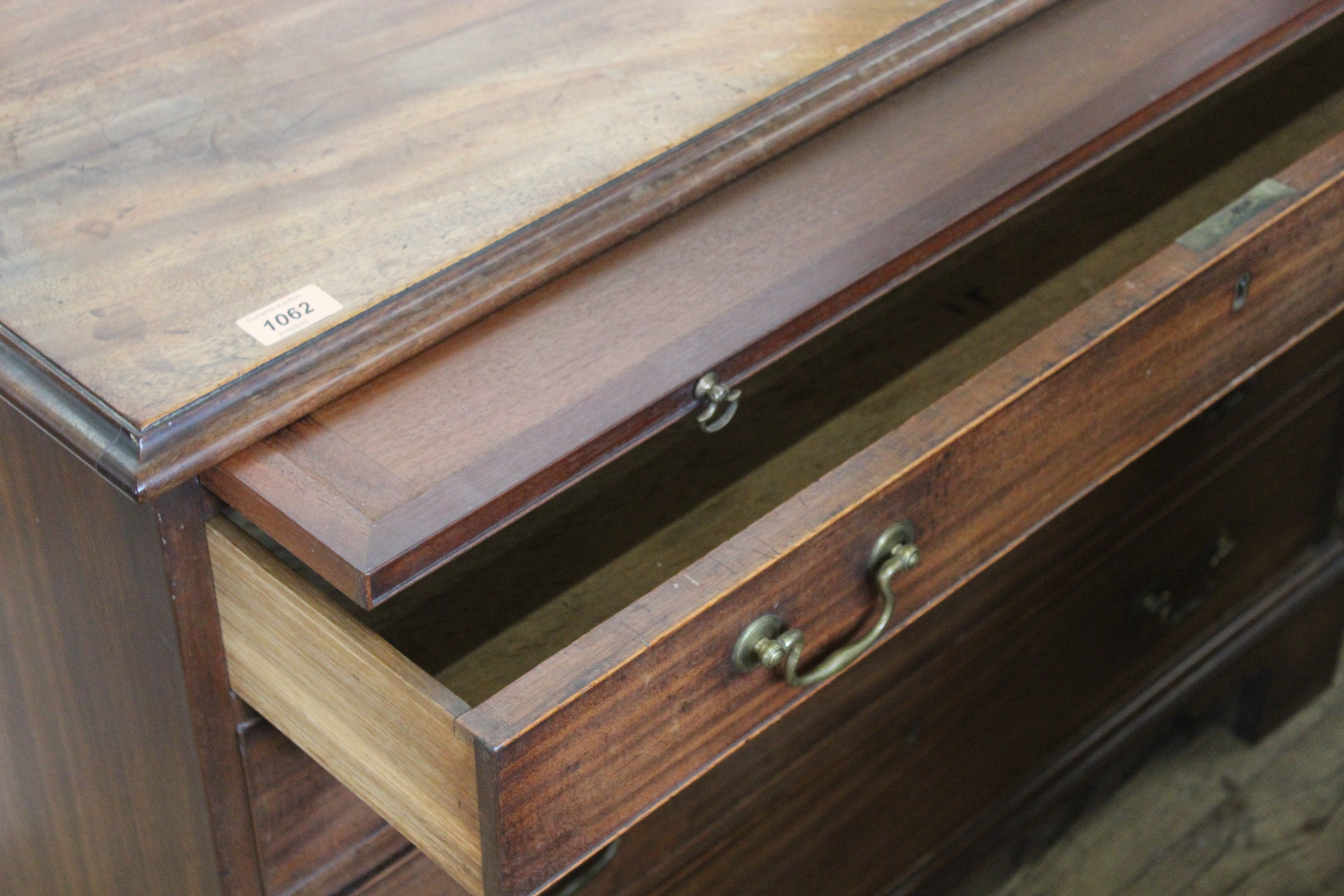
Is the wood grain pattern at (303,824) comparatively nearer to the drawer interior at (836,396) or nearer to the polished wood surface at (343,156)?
the drawer interior at (836,396)

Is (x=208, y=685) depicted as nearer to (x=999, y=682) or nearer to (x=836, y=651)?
(x=836, y=651)

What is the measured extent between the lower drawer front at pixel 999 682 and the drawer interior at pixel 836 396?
193 mm

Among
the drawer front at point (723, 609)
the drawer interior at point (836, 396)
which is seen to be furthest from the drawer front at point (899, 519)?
the drawer interior at point (836, 396)

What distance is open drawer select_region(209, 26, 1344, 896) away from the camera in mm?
580

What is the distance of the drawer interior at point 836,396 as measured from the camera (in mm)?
743

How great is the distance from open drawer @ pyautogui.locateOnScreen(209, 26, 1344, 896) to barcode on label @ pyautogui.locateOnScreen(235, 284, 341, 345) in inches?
2.9

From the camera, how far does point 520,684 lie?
56 cm

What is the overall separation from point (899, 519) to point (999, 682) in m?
0.51

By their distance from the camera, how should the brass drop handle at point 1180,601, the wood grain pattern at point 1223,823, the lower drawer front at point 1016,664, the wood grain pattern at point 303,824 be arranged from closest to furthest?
the wood grain pattern at point 303,824 < the lower drawer front at point 1016,664 < the brass drop handle at point 1180,601 < the wood grain pattern at point 1223,823

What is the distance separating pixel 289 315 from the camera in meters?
0.63

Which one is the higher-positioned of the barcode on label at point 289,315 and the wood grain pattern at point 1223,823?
the barcode on label at point 289,315

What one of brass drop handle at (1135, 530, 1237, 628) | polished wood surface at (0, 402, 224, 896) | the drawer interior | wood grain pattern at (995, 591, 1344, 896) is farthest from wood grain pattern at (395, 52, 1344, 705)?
wood grain pattern at (995, 591, 1344, 896)

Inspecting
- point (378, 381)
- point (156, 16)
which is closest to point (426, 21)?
point (156, 16)

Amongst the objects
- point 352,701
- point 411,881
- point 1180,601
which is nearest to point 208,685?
point 352,701
